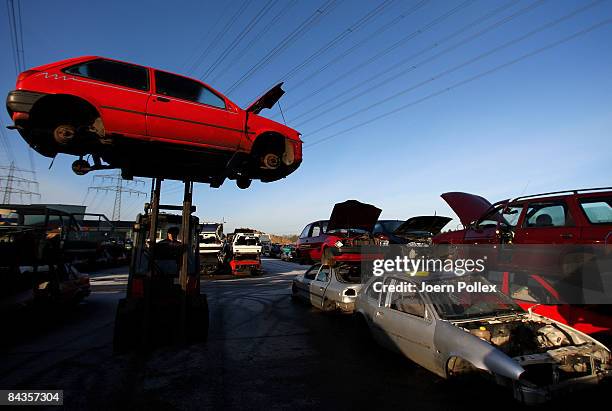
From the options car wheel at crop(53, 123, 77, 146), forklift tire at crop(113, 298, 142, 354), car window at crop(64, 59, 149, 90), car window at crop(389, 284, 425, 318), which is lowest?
forklift tire at crop(113, 298, 142, 354)

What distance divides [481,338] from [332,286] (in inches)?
157

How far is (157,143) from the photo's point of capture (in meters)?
4.43

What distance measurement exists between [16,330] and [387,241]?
789 centimetres

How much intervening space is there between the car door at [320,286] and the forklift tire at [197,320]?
2.95 metres

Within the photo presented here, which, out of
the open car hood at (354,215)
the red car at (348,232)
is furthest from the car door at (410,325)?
the open car hood at (354,215)

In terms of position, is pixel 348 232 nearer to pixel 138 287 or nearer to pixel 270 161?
pixel 270 161

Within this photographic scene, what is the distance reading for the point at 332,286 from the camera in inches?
288

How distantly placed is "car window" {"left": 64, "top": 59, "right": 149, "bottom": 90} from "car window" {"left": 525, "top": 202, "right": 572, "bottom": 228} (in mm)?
6618

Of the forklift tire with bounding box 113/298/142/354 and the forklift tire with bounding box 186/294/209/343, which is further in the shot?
the forklift tire with bounding box 186/294/209/343

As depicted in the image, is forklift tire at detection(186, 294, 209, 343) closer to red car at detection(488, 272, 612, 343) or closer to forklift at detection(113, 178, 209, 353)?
forklift at detection(113, 178, 209, 353)

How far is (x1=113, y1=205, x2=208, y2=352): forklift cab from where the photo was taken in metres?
5.10

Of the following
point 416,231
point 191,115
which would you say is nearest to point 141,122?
point 191,115

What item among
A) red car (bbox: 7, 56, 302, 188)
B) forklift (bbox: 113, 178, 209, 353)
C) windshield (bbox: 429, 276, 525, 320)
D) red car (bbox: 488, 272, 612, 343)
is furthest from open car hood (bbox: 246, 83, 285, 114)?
red car (bbox: 488, 272, 612, 343)

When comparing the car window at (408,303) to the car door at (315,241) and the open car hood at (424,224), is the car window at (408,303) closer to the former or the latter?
the open car hood at (424,224)
